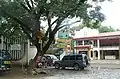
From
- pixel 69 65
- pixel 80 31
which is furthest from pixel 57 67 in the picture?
pixel 80 31

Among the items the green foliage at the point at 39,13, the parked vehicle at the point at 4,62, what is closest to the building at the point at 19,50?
the green foliage at the point at 39,13

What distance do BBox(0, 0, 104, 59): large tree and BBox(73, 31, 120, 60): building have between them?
1383 inches

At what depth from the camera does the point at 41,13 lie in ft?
80.8

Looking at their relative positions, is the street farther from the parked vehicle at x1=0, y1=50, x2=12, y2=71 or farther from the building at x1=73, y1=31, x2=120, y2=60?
the building at x1=73, y1=31, x2=120, y2=60

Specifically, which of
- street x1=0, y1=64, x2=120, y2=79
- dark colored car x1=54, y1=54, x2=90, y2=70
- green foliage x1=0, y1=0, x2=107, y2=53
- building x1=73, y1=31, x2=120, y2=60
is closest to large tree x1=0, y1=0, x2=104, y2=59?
green foliage x1=0, y1=0, x2=107, y2=53

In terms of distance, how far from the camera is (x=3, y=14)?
2497 centimetres

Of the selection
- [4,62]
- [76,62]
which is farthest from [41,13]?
[76,62]

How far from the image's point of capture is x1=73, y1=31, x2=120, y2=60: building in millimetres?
62328

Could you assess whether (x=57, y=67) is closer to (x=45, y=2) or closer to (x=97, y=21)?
(x=97, y=21)

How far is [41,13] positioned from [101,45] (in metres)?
43.3

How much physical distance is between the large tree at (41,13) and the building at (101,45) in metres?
35.1

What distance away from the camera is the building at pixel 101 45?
62.3 meters

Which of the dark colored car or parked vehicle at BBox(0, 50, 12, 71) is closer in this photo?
parked vehicle at BBox(0, 50, 12, 71)

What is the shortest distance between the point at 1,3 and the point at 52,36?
572 centimetres
